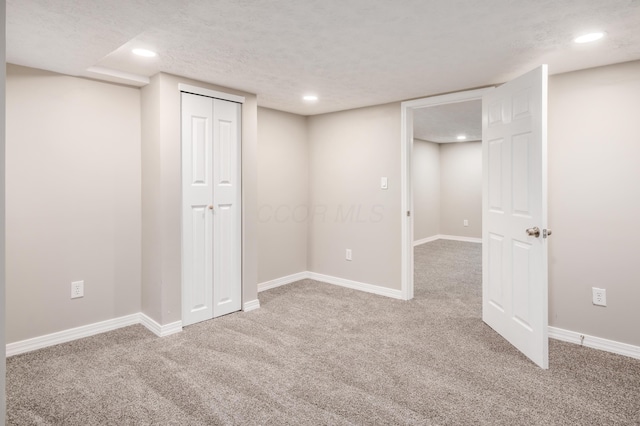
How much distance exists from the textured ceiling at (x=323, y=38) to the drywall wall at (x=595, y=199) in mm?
235

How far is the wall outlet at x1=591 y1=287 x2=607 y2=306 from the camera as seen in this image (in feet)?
9.24

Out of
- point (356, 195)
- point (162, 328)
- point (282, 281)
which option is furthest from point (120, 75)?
point (282, 281)

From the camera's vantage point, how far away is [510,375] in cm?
240

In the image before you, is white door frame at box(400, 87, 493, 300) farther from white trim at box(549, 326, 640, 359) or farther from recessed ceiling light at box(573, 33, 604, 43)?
recessed ceiling light at box(573, 33, 604, 43)

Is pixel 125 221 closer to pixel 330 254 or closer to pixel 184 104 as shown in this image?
pixel 184 104

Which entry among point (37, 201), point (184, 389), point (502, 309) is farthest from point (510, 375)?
point (37, 201)

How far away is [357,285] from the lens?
4.43 metres

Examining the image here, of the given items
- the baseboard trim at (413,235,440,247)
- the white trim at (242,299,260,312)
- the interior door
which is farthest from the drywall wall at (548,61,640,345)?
the baseboard trim at (413,235,440,247)

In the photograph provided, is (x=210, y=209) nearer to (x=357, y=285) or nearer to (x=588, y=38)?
(x=357, y=285)

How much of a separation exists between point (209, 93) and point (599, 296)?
3.46 meters

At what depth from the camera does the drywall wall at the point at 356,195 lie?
412cm

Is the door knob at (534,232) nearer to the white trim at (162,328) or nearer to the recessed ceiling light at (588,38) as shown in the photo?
the recessed ceiling light at (588,38)

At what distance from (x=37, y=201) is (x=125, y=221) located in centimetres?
63

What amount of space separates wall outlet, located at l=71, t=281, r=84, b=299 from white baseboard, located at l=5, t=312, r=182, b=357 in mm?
253
